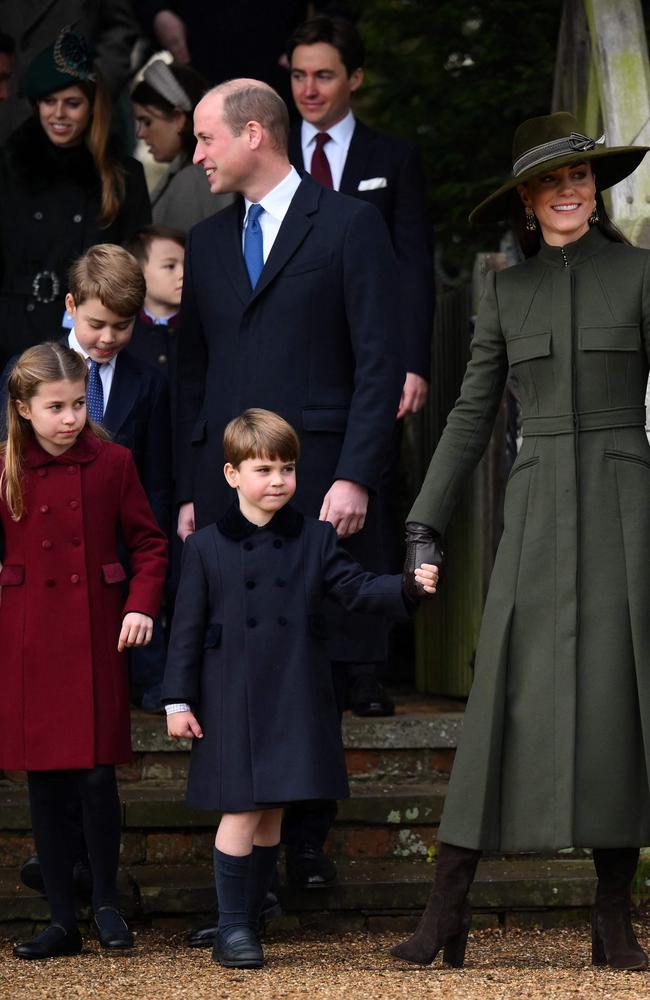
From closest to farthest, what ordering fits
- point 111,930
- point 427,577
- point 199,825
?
1. point 427,577
2. point 111,930
3. point 199,825

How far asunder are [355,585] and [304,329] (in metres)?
0.84

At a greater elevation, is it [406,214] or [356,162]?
[356,162]

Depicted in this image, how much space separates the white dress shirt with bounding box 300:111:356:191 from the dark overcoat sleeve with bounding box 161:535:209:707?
214cm

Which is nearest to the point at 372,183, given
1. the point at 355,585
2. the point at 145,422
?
the point at 145,422

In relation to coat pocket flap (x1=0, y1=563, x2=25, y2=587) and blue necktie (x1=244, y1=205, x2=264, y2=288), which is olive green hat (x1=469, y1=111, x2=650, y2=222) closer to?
blue necktie (x1=244, y1=205, x2=264, y2=288)

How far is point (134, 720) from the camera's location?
668cm

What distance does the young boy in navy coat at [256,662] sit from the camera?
5.25m

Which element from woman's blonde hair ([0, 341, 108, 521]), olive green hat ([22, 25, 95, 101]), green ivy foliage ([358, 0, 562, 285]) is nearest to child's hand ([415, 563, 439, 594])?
woman's blonde hair ([0, 341, 108, 521])

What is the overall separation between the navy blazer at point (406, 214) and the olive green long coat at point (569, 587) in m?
1.70

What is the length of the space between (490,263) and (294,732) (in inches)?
93.1

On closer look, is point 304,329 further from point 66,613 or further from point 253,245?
point 66,613

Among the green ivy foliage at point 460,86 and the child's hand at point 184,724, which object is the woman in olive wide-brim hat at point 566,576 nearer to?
the child's hand at point 184,724

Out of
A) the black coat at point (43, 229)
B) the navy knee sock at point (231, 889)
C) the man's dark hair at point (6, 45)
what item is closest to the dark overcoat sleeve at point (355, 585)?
the navy knee sock at point (231, 889)

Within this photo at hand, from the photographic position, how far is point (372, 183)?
23.0ft
